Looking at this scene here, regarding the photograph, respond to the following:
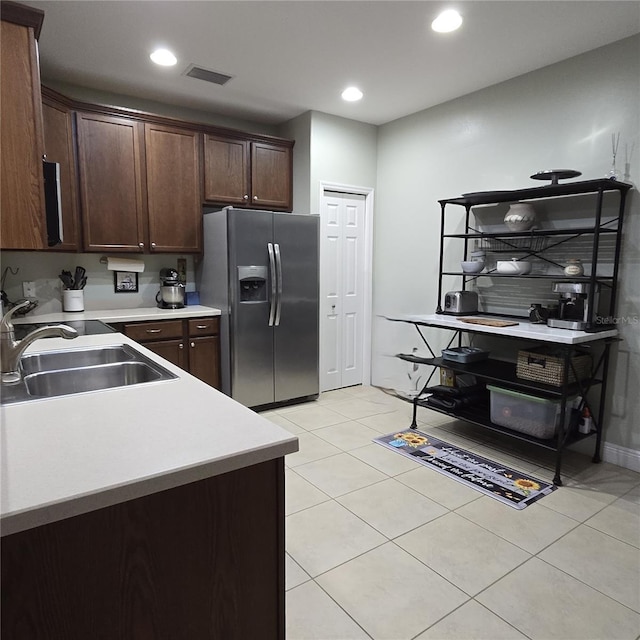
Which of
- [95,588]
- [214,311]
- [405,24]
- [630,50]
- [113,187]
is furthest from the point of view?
[214,311]

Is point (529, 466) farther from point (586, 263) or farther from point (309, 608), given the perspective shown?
point (309, 608)

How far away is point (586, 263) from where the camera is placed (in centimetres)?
299

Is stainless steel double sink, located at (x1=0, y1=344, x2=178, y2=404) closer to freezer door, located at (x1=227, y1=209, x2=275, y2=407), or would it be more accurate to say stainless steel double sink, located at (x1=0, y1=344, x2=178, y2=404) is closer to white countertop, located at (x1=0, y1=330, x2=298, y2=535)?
white countertop, located at (x1=0, y1=330, x2=298, y2=535)

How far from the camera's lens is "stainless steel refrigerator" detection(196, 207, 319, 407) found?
3645 millimetres

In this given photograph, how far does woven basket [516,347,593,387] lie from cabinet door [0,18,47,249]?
2.75m

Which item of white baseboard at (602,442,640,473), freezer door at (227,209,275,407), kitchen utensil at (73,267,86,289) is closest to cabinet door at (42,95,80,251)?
kitchen utensil at (73,267,86,289)

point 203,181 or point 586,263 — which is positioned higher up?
point 203,181

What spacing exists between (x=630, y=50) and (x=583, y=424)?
2.35m

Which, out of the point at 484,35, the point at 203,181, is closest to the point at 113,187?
the point at 203,181

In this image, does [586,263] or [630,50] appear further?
[586,263]

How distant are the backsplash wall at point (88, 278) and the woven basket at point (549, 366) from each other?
9.65 feet

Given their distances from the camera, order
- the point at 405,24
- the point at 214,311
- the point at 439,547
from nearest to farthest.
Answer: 1. the point at 439,547
2. the point at 405,24
3. the point at 214,311

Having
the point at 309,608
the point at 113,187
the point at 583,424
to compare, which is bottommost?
the point at 309,608

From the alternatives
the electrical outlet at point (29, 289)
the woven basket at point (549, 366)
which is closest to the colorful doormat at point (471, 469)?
the woven basket at point (549, 366)
